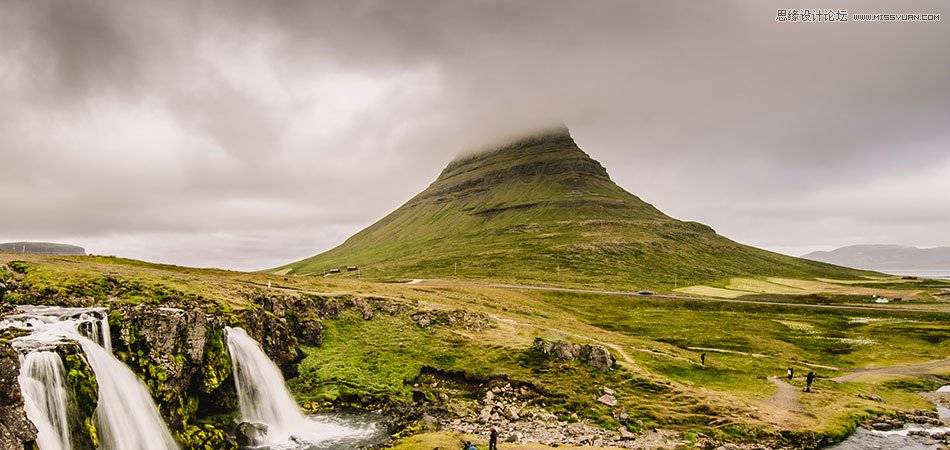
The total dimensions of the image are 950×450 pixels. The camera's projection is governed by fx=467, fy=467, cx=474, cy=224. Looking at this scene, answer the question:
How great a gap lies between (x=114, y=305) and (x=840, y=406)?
79451mm

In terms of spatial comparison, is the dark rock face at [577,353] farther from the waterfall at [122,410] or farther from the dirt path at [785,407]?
the waterfall at [122,410]

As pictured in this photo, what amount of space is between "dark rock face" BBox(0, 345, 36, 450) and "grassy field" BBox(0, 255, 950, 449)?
24.6 meters

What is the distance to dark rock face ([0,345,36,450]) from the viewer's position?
2419cm

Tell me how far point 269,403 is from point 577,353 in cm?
3790

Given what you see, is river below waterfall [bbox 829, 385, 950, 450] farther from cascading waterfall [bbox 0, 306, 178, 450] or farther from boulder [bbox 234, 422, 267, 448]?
cascading waterfall [bbox 0, 306, 178, 450]

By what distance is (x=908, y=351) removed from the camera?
90.4 m

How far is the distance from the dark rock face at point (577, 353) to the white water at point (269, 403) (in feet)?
86.5

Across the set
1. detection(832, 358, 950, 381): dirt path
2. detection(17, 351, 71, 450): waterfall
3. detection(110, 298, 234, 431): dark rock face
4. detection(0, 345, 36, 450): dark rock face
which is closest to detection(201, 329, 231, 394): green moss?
detection(110, 298, 234, 431): dark rock face

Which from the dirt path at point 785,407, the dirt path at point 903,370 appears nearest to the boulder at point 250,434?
the dirt path at point 785,407

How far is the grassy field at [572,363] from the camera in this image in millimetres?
50062

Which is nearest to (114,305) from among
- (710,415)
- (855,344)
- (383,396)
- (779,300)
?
(383,396)

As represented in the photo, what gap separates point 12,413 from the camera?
24.9m

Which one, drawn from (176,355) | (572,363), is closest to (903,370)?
(572,363)

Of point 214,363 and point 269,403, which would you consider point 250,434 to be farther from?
point 214,363
